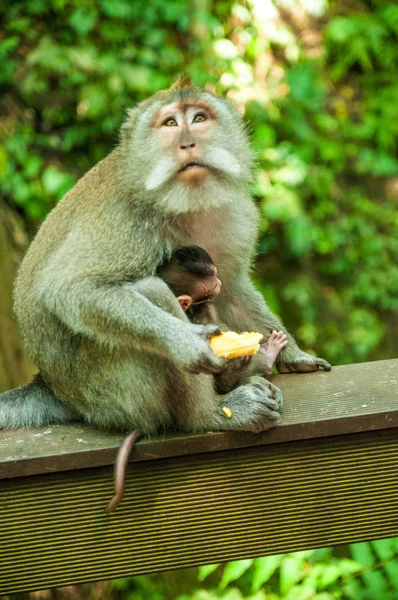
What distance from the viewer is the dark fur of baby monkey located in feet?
8.44

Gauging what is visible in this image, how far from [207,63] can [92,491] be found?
15.5ft

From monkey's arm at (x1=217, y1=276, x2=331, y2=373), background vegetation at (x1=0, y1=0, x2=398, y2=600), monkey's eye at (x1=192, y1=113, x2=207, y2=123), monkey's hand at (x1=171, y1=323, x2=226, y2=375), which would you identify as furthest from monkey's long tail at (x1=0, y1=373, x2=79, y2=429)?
background vegetation at (x1=0, y1=0, x2=398, y2=600)

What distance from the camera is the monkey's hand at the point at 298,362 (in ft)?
10.9

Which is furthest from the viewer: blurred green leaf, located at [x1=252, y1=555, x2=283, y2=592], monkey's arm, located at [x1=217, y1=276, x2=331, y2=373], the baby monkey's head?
monkey's arm, located at [x1=217, y1=276, x2=331, y2=373]

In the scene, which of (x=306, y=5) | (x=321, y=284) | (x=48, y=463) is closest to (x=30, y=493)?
(x=48, y=463)

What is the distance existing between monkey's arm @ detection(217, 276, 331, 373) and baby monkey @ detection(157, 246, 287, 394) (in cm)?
18

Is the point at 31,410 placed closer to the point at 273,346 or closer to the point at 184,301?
the point at 184,301

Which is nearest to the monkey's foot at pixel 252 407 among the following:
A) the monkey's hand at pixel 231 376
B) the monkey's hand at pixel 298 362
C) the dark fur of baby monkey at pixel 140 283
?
the dark fur of baby monkey at pixel 140 283

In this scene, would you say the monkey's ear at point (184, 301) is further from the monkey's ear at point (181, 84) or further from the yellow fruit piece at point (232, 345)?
the monkey's ear at point (181, 84)

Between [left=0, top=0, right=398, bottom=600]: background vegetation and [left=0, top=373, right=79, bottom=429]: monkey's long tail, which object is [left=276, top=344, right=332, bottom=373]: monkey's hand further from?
[left=0, top=0, right=398, bottom=600]: background vegetation

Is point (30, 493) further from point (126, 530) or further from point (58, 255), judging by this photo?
point (58, 255)

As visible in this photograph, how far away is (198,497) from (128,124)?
4.73 feet

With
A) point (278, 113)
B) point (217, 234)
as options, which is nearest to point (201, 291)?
point (217, 234)

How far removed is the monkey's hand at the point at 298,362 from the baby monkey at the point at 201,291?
0.73ft
